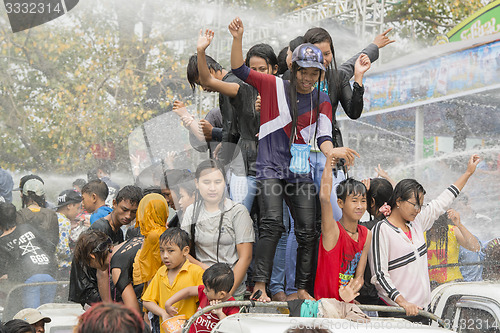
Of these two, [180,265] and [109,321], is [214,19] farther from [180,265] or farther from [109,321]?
[109,321]

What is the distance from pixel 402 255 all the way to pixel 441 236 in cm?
133

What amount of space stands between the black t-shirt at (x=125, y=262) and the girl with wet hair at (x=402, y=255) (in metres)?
1.55

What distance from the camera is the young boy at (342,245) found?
378 centimetres

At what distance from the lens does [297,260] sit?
3.97 metres

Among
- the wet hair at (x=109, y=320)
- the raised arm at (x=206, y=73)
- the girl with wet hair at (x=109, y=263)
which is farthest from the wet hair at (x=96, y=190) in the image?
the wet hair at (x=109, y=320)

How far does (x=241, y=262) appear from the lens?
4.00 meters

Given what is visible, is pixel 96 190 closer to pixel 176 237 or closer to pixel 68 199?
pixel 68 199

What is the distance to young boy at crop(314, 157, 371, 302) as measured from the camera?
12.4ft

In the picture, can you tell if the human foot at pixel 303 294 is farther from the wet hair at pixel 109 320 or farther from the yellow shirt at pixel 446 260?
the wet hair at pixel 109 320

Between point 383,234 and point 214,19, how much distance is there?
8.02 m

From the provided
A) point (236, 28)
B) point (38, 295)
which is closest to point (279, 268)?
point (236, 28)

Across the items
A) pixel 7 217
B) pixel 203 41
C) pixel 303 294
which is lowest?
pixel 303 294

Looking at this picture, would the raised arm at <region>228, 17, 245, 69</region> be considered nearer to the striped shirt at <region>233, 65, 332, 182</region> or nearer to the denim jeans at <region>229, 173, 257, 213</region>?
the striped shirt at <region>233, 65, 332, 182</region>

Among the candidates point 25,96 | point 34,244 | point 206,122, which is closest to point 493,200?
point 206,122
